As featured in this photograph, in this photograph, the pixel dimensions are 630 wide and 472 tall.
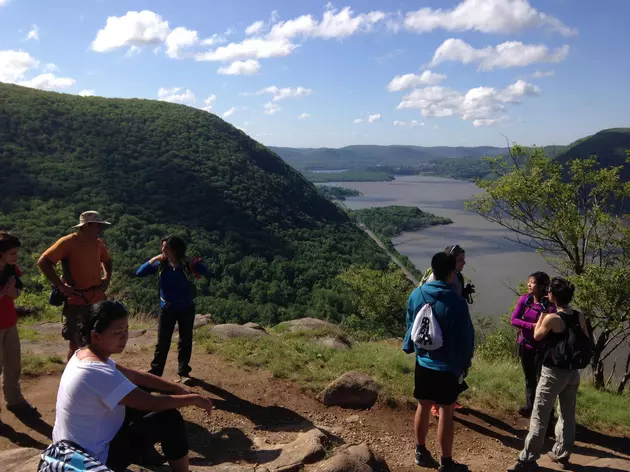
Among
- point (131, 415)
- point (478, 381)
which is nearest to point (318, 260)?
point (478, 381)

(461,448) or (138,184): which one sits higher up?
(138,184)

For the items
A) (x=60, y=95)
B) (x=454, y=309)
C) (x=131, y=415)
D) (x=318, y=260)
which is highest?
(x=60, y=95)

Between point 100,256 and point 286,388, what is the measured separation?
93.0 inches

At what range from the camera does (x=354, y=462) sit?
3.30 metres

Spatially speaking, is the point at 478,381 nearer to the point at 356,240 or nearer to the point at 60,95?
the point at 356,240

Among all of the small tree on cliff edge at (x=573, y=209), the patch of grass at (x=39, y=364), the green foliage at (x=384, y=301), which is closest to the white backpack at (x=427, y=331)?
the patch of grass at (x=39, y=364)

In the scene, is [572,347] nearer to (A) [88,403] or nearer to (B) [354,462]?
(B) [354,462]


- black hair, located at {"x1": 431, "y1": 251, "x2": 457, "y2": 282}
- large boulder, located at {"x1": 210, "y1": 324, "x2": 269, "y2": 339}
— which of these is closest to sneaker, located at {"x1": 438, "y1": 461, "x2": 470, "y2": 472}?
black hair, located at {"x1": 431, "y1": 251, "x2": 457, "y2": 282}

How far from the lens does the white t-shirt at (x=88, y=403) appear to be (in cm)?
226

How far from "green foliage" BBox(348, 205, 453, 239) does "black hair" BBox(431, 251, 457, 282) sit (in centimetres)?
7429

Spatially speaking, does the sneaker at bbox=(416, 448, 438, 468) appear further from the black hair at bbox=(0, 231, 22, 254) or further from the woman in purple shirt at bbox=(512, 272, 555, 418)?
the black hair at bbox=(0, 231, 22, 254)

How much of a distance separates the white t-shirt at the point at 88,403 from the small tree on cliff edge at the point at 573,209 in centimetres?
988

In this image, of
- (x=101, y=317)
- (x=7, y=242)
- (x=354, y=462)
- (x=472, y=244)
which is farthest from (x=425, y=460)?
(x=472, y=244)

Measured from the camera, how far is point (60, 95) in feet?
199
